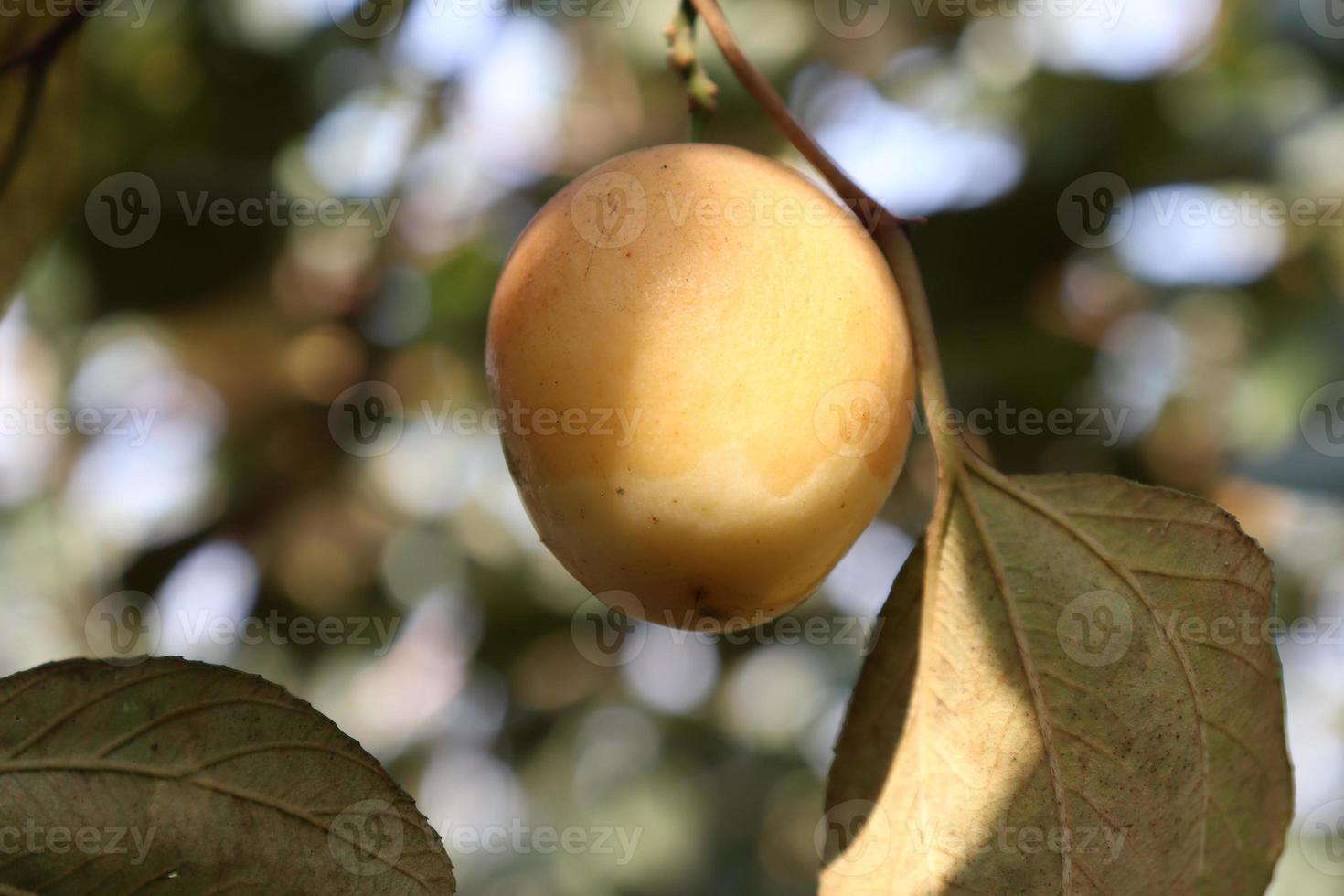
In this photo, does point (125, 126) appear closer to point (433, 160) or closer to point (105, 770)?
point (433, 160)

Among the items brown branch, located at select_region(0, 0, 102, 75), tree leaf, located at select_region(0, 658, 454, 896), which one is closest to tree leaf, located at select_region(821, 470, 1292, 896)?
tree leaf, located at select_region(0, 658, 454, 896)

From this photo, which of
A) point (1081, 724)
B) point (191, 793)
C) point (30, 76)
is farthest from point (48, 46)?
point (1081, 724)

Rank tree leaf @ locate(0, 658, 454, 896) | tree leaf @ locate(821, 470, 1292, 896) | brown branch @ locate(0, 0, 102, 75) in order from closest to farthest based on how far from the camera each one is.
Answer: tree leaf @ locate(0, 658, 454, 896), tree leaf @ locate(821, 470, 1292, 896), brown branch @ locate(0, 0, 102, 75)

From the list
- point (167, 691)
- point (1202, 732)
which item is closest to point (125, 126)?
point (167, 691)

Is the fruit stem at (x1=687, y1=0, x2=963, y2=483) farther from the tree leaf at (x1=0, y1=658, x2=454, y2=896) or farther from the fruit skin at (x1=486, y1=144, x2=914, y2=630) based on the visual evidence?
the tree leaf at (x1=0, y1=658, x2=454, y2=896)

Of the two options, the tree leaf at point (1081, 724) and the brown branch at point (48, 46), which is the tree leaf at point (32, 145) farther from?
the tree leaf at point (1081, 724)

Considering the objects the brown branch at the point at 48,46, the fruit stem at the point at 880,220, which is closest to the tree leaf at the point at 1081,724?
the fruit stem at the point at 880,220

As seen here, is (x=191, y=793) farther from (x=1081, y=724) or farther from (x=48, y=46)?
(x=48, y=46)

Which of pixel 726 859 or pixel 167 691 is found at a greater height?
pixel 167 691
